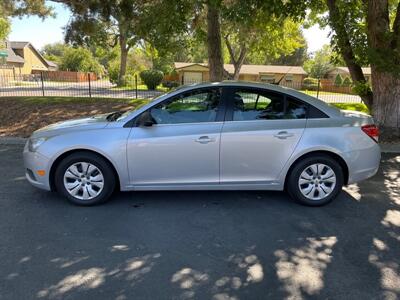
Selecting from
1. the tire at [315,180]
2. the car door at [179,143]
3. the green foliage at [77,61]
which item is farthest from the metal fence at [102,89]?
the green foliage at [77,61]

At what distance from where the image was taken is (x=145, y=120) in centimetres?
477

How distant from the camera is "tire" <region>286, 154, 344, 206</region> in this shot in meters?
4.92

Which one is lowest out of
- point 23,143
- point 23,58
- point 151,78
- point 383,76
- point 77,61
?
point 23,143

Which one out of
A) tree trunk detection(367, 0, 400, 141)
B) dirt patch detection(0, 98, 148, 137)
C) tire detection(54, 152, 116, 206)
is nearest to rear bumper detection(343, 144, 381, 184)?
tire detection(54, 152, 116, 206)

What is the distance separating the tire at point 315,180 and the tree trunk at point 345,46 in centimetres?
543

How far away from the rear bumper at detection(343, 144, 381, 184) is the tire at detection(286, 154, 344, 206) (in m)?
0.15

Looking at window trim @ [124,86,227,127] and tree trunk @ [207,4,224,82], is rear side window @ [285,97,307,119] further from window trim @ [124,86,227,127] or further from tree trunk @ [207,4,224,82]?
tree trunk @ [207,4,224,82]

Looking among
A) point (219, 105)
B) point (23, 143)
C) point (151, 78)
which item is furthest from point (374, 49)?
point (151, 78)

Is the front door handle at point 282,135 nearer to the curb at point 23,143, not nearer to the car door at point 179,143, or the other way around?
the car door at point 179,143

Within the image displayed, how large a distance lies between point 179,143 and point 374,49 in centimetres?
585

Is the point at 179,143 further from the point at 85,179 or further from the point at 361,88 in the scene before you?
the point at 361,88

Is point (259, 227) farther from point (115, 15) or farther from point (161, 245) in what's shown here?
point (115, 15)

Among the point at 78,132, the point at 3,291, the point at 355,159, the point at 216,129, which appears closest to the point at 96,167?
the point at 78,132

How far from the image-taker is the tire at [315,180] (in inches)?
194
